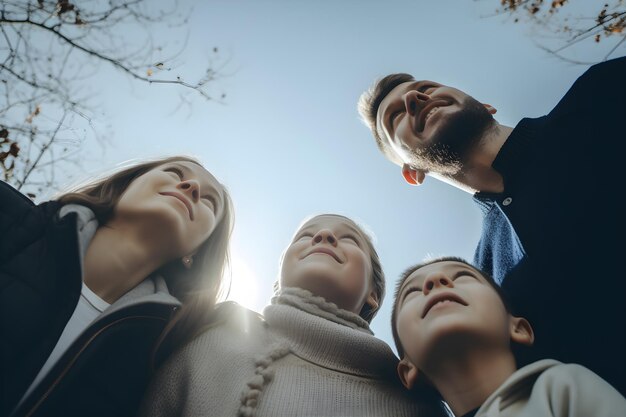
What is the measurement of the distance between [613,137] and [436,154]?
1.27 meters

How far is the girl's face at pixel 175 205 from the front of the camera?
7.68 feet

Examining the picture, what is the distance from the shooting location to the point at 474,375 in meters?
1.88

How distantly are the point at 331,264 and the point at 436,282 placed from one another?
2.29 feet

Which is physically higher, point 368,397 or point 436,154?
point 436,154

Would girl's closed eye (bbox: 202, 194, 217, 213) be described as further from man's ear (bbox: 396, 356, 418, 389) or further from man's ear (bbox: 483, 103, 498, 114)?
man's ear (bbox: 483, 103, 498, 114)

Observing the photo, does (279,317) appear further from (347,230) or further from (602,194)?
(602,194)

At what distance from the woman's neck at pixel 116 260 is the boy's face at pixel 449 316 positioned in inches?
57.1

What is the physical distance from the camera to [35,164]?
351 cm

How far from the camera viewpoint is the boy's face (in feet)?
6.16

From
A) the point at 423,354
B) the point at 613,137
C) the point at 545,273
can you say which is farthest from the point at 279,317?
the point at 613,137

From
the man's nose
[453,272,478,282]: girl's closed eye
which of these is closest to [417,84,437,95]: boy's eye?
the man's nose

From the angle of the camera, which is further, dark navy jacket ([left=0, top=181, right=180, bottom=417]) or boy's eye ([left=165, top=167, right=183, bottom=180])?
boy's eye ([left=165, top=167, right=183, bottom=180])

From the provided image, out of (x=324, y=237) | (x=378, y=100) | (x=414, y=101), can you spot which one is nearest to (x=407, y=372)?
(x=324, y=237)

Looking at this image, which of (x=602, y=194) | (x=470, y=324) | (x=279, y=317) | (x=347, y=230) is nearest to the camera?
(x=470, y=324)
